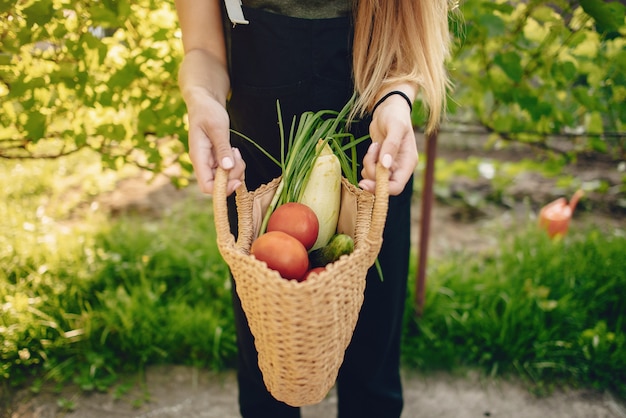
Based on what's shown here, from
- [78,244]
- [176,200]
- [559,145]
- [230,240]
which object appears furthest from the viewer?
[559,145]

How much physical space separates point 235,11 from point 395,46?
0.40 meters

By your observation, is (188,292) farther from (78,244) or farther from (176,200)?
(176,200)

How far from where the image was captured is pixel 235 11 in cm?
116

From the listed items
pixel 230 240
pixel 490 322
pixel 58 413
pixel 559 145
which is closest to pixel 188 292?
pixel 58 413

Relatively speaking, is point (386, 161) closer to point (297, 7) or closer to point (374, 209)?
point (374, 209)

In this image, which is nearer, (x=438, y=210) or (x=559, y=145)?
(x=438, y=210)

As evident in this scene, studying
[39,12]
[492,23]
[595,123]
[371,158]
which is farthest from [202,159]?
[595,123]

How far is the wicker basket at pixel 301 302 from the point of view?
899mm

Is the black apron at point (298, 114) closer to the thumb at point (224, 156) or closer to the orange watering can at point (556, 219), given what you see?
the thumb at point (224, 156)

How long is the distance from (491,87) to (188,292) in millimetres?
1639

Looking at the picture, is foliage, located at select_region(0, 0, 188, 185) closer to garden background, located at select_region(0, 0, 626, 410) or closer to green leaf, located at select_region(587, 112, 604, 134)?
garden background, located at select_region(0, 0, 626, 410)

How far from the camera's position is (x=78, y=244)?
2430 mm

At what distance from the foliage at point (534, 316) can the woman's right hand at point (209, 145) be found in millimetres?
1418

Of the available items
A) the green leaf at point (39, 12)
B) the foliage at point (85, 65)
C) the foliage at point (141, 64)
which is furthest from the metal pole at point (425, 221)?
the green leaf at point (39, 12)
